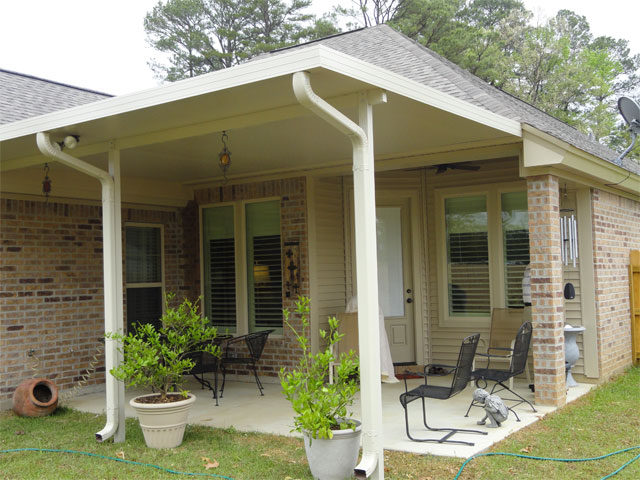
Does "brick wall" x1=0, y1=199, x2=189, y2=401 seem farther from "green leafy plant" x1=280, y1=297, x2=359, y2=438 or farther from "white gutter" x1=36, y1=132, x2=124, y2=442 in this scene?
"green leafy plant" x1=280, y1=297, x2=359, y2=438

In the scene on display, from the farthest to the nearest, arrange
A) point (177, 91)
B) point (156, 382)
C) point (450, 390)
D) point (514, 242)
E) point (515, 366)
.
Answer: point (514, 242), point (515, 366), point (156, 382), point (450, 390), point (177, 91)

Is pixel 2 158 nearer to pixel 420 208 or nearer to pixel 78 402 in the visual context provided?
pixel 78 402

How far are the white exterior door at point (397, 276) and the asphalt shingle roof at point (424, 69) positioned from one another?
1754 millimetres

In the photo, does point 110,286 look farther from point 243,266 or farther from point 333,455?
point 243,266

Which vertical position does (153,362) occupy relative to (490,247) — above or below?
below

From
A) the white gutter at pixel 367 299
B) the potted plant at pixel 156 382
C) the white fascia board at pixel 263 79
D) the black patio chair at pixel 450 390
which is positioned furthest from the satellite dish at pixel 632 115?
the potted plant at pixel 156 382

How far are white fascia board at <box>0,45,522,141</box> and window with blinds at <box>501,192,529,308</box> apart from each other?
93.3 inches

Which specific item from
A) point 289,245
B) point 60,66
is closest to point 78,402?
point 289,245

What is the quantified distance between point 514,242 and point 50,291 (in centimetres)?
527

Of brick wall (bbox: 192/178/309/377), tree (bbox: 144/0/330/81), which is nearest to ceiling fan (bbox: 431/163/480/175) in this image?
brick wall (bbox: 192/178/309/377)

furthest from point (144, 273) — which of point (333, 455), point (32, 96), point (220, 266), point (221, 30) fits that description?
point (221, 30)

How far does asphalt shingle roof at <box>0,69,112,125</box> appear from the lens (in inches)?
268

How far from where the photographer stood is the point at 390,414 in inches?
229

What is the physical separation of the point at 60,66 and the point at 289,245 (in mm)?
26034
